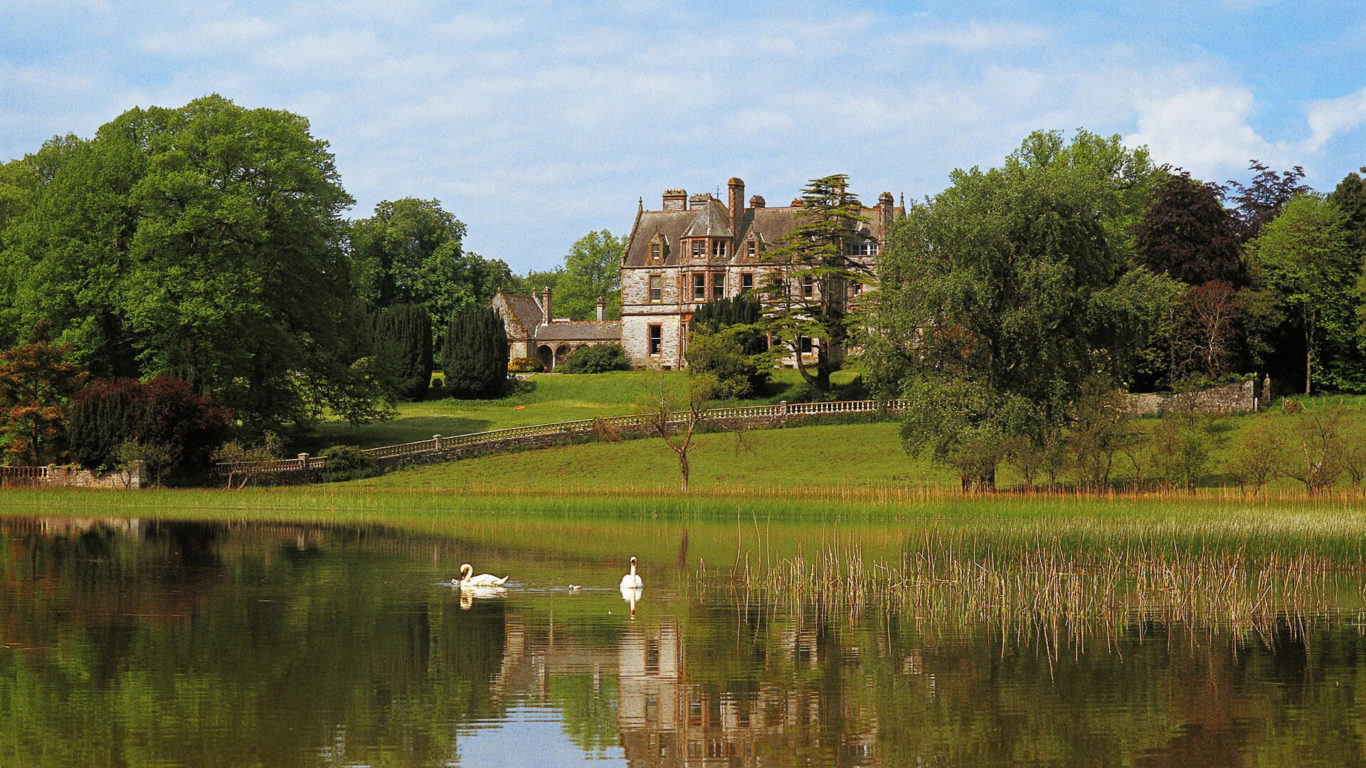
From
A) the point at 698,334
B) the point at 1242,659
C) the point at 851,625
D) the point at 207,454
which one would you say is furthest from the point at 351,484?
the point at 1242,659

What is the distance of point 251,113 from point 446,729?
136ft

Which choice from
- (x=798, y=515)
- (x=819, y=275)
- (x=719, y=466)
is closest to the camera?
(x=798, y=515)

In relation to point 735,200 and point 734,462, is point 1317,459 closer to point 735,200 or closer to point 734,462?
point 734,462

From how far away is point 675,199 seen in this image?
83562mm

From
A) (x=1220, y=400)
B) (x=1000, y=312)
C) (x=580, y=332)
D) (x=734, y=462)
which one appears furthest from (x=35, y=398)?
(x=580, y=332)

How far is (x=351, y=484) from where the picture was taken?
151ft

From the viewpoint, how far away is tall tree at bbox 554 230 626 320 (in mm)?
115562

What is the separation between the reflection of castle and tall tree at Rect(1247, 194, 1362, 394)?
47.2m

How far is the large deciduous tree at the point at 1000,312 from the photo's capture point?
1491 inches

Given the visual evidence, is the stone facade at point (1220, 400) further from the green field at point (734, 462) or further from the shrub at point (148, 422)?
the shrub at point (148, 422)

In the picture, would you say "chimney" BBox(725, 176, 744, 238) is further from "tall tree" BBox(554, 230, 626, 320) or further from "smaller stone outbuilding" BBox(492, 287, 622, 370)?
"tall tree" BBox(554, 230, 626, 320)

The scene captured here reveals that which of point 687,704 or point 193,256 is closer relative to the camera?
point 687,704

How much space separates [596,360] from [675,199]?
1276 cm

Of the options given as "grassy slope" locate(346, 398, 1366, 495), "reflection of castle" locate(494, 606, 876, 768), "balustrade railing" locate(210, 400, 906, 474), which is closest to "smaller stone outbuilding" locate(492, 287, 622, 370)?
"balustrade railing" locate(210, 400, 906, 474)
